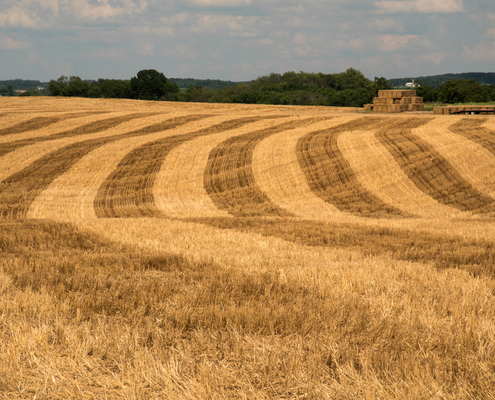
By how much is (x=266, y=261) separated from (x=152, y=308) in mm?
3371

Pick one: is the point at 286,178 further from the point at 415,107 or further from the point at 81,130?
the point at 415,107

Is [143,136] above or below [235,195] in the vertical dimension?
above

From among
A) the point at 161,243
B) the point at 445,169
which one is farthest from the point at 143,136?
the point at 161,243

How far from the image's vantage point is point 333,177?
74.6 feet

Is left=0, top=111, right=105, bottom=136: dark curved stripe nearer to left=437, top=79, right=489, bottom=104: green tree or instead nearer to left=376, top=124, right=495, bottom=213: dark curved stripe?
left=376, top=124, right=495, bottom=213: dark curved stripe

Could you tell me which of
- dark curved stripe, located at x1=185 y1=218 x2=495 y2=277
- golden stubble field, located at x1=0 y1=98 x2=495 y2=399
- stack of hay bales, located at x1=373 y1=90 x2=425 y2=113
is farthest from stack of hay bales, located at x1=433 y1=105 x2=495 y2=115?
dark curved stripe, located at x1=185 y1=218 x2=495 y2=277

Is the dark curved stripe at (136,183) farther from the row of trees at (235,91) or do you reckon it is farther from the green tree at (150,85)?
the green tree at (150,85)

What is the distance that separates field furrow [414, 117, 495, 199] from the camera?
21.6 metres

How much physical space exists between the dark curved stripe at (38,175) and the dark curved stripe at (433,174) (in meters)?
17.2

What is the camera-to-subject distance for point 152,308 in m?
5.62

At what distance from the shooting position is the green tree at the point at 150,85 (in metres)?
106

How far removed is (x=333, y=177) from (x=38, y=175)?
598 inches

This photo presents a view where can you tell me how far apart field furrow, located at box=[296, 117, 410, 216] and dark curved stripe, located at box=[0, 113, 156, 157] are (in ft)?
52.4

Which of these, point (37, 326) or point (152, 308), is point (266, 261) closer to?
point (152, 308)
